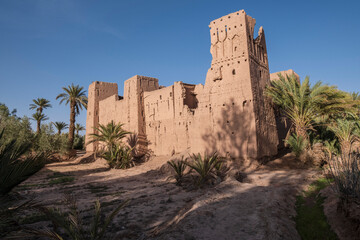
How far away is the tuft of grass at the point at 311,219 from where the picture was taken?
4.24 m

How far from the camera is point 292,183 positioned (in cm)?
798

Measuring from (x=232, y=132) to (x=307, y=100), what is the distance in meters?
4.46

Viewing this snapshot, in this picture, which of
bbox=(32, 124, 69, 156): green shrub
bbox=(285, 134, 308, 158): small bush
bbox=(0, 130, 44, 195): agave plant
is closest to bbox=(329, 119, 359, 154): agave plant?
bbox=(285, 134, 308, 158): small bush

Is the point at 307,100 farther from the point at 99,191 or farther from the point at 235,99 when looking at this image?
the point at 99,191

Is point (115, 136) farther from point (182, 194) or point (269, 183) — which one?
point (269, 183)

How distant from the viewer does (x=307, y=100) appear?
12055mm

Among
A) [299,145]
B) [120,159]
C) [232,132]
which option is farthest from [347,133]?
[120,159]

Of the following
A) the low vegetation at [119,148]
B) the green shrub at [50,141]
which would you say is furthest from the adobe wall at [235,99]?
the green shrub at [50,141]

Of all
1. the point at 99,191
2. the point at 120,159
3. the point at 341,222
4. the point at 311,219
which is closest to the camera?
the point at 341,222

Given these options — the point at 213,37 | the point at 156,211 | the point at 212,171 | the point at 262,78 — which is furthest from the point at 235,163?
the point at 213,37

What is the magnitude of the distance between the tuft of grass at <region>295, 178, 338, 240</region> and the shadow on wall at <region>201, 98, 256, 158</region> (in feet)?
14.4

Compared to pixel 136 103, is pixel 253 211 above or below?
below

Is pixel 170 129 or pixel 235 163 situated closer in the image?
pixel 235 163

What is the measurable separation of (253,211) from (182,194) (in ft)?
11.1
